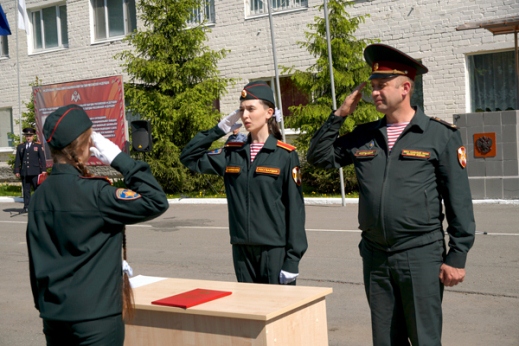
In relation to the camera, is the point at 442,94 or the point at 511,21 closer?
the point at 511,21

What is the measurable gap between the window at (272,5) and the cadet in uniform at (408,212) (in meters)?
17.1

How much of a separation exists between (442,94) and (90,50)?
13.3m

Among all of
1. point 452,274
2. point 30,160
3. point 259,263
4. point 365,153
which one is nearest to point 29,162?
point 30,160

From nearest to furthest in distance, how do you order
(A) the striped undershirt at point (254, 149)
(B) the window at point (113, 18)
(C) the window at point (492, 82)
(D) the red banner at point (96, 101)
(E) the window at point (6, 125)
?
1. (A) the striped undershirt at point (254, 149)
2. (C) the window at point (492, 82)
3. (D) the red banner at point (96, 101)
4. (B) the window at point (113, 18)
5. (E) the window at point (6, 125)

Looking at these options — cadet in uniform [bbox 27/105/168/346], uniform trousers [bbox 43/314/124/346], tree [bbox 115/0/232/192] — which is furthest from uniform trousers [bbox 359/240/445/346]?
tree [bbox 115/0/232/192]

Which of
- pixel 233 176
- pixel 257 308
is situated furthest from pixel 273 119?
pixel 257 308

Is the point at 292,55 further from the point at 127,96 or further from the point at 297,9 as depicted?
the point at 127,96

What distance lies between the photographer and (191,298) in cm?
401

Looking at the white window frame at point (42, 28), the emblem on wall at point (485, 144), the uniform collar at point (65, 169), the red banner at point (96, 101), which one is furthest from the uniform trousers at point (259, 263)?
the white window frame at point (42, 28)

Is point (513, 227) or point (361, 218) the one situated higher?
point (361, 218)

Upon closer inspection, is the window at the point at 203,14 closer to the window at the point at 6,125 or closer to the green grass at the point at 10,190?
the green grass at the point at 10,190

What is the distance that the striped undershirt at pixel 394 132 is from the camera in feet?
13.0

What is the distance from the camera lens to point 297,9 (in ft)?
67.8

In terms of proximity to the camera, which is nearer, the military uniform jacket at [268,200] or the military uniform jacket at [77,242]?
the military uniform jacket at [77,242]
